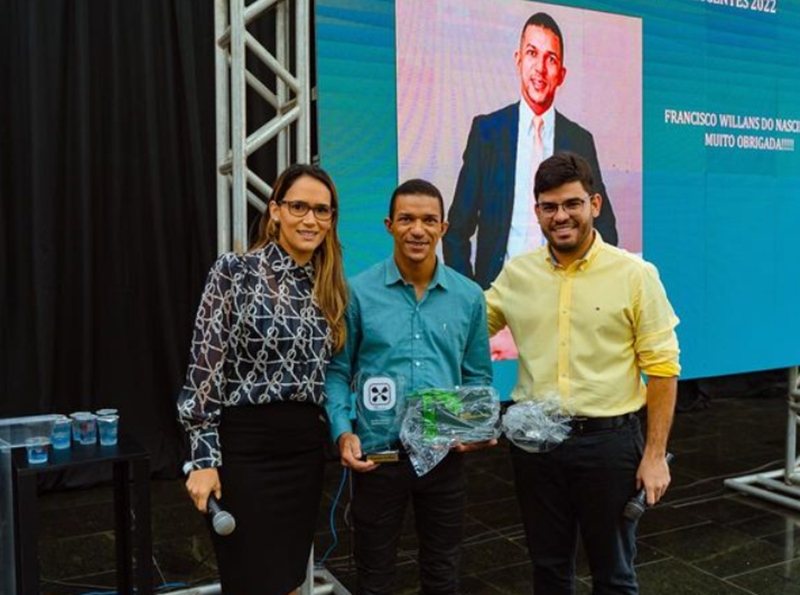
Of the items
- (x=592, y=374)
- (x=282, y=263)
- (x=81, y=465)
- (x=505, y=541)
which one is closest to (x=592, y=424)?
(x=592, y=374)

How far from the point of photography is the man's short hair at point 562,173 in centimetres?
193

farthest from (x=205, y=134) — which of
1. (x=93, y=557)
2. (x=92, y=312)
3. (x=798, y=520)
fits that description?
(x=798, y=520)

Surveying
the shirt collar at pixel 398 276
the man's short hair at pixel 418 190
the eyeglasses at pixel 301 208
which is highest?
the man's short hair at pixel 418 190

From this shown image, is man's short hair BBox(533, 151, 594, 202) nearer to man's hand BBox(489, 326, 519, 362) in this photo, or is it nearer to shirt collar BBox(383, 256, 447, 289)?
shirt collar BBox(383, 256, 447, 289)

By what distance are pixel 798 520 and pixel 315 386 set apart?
3.21m

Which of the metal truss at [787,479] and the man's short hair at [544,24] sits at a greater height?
the man's short hair at [544,24]

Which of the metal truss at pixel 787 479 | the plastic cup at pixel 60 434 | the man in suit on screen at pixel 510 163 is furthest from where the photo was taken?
the metal truss at pixel 787 479

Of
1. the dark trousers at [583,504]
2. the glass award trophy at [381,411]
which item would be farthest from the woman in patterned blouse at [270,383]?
the dark trousers at [583,504]

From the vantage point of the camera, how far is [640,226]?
12.4ft

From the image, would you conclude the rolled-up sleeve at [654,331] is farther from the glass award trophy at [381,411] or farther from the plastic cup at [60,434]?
the plastic cup at [60,434]

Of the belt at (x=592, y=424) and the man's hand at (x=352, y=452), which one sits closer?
the man's hand at (x=352, y=452)

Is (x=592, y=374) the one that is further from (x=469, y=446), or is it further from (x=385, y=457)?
(x=385, y=457)

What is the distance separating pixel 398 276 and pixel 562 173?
0.50m

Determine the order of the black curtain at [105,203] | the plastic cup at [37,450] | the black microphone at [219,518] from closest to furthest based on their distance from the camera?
the black microphone at [219,518] < the plastic cup at [37,450] < the black curtain at [105,203]
